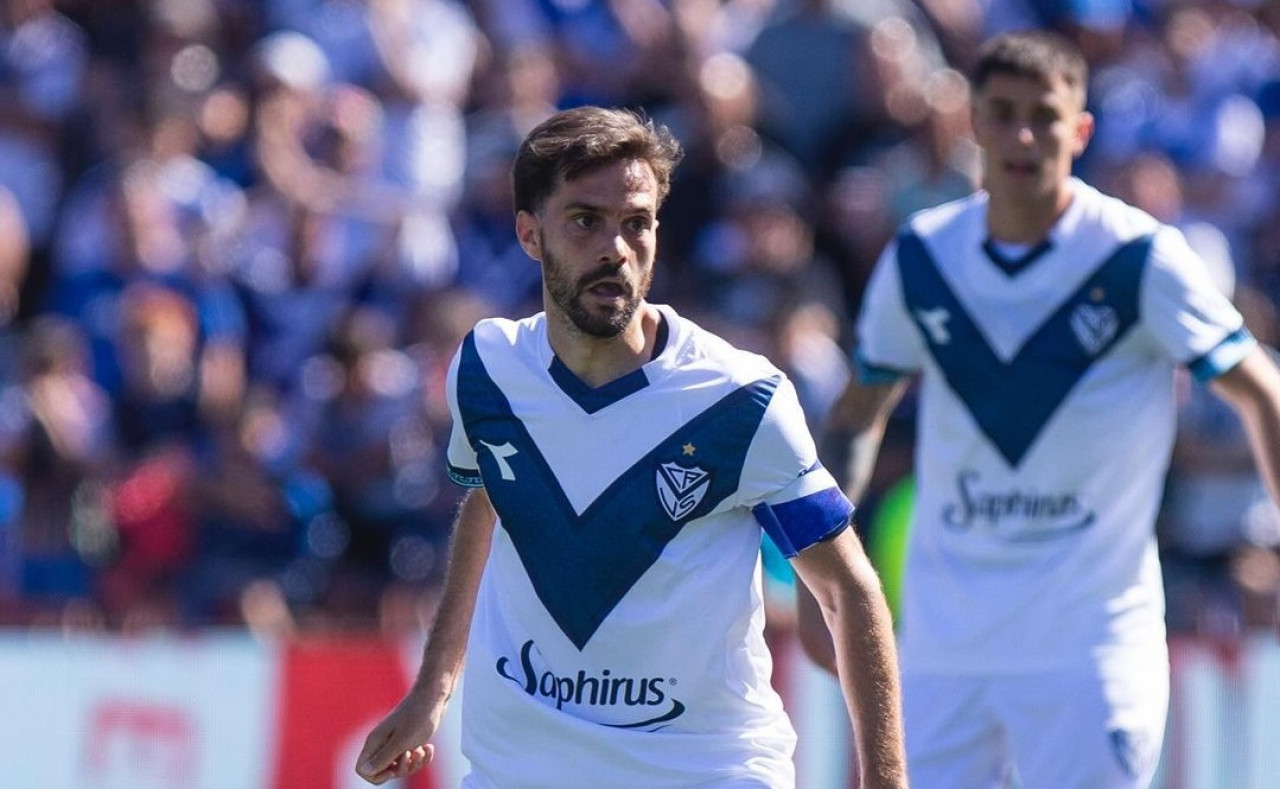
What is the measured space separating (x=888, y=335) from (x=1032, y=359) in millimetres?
473

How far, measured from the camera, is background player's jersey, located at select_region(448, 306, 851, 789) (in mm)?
4539

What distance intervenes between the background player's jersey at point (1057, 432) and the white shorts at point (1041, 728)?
0.07 m

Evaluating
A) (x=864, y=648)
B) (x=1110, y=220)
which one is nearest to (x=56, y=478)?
(x=1110, y=220)

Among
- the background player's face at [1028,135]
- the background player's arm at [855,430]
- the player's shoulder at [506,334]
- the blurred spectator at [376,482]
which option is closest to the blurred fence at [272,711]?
the blurred spectator at [376,482]

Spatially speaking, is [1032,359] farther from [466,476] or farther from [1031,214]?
[466,476]

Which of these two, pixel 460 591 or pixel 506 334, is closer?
pixel 506 334

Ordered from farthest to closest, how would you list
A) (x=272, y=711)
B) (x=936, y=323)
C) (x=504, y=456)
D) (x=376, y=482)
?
(x=376, y=482) → (x=272, y=711) → (x=936, y=323) → (x=504, y=456)

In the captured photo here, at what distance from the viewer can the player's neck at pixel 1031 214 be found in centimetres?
629

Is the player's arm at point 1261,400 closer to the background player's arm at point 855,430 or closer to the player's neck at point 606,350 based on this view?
the background player's arm at point 855,430

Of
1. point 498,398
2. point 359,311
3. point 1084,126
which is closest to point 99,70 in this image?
point 359,311

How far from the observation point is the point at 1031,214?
6.29 meters

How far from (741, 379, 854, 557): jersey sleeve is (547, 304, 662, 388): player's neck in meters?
0.33

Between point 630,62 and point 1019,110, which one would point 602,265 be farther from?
point 630,62

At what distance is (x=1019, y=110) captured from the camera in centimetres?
629
